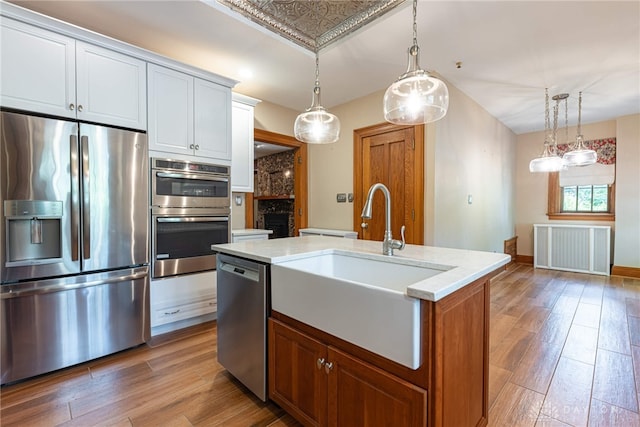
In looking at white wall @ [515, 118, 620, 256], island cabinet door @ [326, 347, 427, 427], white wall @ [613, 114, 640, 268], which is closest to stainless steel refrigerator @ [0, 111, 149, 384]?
island cabinet door @ [326, 347, 427, 427]

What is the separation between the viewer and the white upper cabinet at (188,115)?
2439 mm

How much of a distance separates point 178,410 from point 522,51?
3.95 m

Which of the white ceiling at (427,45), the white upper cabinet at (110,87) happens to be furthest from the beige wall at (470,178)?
the white upper cabinet at (110,87)

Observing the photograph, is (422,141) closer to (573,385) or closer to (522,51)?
(522,51)

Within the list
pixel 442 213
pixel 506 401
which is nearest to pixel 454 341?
pixel 506 401

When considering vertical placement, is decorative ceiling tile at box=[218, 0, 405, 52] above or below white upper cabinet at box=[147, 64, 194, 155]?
above

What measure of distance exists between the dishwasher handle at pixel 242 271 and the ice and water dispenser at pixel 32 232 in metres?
1.19

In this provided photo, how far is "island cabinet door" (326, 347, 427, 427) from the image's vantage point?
3.28ft

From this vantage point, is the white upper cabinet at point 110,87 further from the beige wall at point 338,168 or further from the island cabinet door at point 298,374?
the beige wall at point 338,168

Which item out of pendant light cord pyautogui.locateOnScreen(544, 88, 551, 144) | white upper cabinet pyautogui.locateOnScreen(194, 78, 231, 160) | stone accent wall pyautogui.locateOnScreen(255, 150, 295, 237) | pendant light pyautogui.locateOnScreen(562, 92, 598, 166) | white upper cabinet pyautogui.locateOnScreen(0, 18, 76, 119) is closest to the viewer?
white upper cabinet pyautogui.locateOnScreen(0, 18, 76, 119)

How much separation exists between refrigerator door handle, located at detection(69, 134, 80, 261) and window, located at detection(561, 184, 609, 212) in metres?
7.21

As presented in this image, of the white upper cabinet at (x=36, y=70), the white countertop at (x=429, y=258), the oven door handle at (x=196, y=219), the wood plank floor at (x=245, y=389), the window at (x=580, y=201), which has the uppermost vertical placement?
the white upper cabinet at (x=36, y=70)

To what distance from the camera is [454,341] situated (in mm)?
1089

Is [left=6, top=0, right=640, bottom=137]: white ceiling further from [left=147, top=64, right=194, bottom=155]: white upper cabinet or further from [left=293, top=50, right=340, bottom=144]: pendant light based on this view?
[left=293, top=50, right=340, bottom=144]: pendant light
